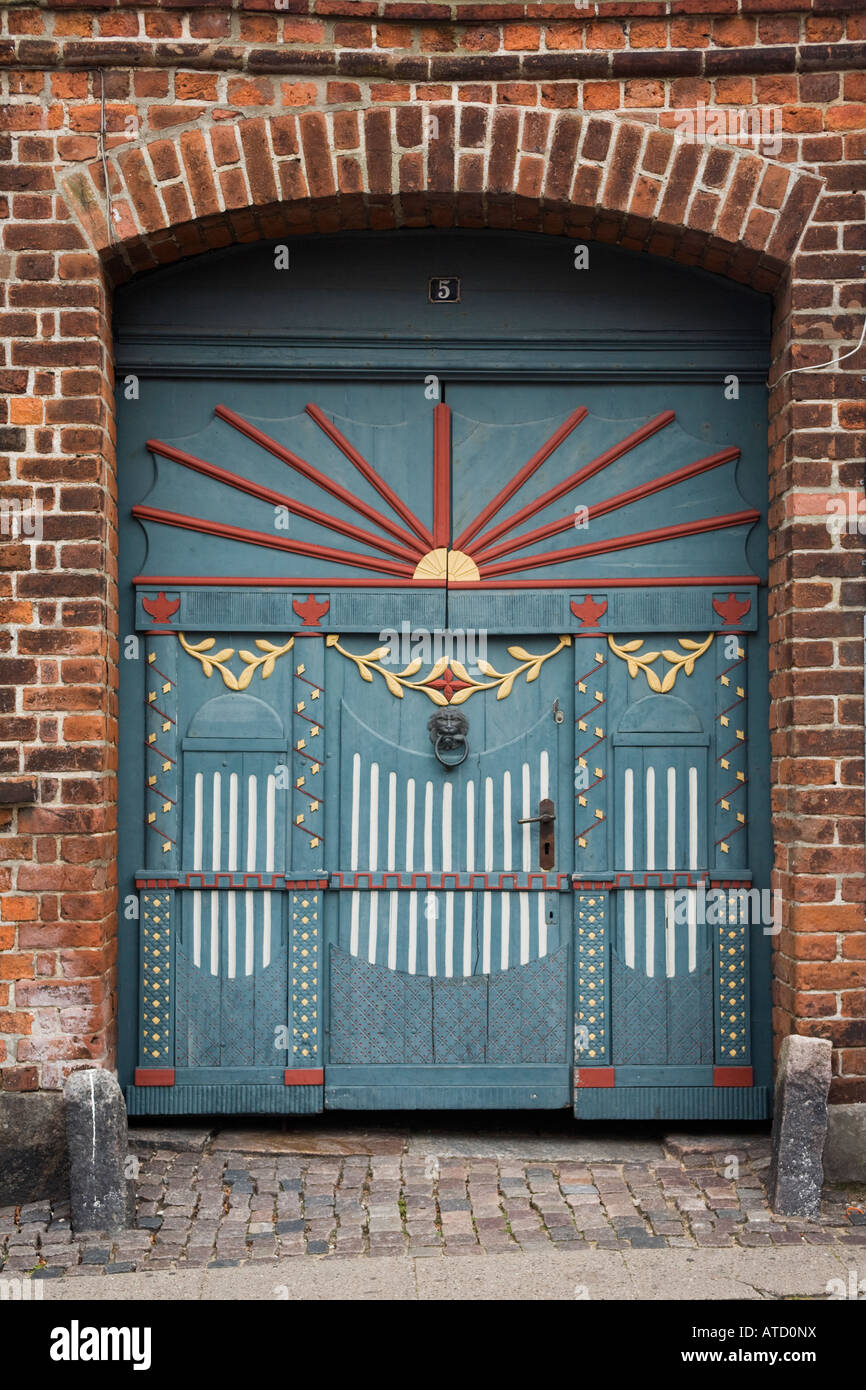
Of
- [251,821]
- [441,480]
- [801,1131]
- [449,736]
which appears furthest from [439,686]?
[801,1131]

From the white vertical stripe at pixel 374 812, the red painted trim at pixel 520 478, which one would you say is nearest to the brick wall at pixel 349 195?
the red painted trim at pixel 520 478

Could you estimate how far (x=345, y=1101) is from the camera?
194 inches

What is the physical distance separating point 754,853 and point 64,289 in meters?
3.55

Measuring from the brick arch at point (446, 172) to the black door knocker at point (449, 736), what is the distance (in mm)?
2059

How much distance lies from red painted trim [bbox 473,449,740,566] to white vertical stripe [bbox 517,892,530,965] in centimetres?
142

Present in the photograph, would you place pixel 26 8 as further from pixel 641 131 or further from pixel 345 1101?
pixel 345 1101

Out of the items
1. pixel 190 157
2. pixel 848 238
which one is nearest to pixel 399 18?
pixel 190 157

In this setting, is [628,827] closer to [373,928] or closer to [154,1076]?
[373,928]

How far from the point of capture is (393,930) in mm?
4949

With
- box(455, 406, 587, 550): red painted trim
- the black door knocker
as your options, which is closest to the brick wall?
box(455, 406, 587, 550): red painted trim

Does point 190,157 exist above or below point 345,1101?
above

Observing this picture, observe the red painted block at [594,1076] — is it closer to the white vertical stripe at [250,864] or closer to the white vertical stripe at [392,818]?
the white vertical stripe at [392,818]

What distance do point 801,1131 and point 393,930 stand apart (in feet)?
5.72

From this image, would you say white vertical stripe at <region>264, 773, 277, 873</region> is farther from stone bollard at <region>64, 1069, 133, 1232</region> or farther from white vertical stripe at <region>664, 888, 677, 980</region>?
white vertical stripe at <region>664, 888, 677, 980</region>
